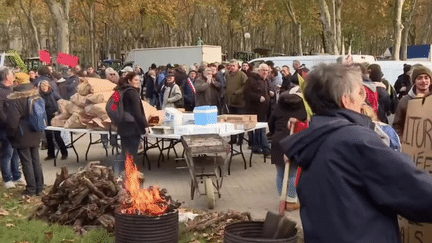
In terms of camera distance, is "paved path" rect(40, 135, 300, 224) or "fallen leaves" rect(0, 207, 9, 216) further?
"paved path" rect(40, 135, 300, 224)

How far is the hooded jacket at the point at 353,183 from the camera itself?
271 cm

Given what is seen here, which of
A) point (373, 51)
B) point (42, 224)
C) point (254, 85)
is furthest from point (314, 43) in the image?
point (42, 224)

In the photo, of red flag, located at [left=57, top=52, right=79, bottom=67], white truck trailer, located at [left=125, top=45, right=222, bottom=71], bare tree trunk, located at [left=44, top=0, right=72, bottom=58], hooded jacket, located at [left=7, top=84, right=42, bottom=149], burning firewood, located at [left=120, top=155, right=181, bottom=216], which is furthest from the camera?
white truck trailer, located at [left=125, top=45, right=222, bottom=71]

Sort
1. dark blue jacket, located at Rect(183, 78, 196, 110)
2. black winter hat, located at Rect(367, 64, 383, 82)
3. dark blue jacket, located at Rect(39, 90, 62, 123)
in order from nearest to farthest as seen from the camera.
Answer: black winter hat, located at Rect(367, 64, 383, 82), dark blue jacket, located at Rect(39, 90, 62, 123), dark blue jacket, located at Rect(183, 78, 196, 110)

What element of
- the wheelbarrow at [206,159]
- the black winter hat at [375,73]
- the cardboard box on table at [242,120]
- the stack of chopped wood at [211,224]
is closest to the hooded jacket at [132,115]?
the wheelbarrow at [206,159]

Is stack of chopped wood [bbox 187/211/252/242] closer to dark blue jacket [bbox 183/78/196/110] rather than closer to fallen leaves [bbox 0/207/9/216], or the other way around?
fallen leaves [bbox 0/207/9/216]

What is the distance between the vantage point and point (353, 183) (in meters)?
2.83

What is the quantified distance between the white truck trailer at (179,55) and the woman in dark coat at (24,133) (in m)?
24.4

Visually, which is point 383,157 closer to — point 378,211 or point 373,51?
point 378,211

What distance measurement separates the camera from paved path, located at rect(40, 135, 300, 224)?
9688 millimetres

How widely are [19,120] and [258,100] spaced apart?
18.3 feet

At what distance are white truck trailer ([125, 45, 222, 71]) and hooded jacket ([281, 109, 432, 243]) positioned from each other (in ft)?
104

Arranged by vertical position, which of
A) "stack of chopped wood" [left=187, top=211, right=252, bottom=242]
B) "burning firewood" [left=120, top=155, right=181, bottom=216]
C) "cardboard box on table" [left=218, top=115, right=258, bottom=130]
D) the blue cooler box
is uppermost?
the blue cooler box

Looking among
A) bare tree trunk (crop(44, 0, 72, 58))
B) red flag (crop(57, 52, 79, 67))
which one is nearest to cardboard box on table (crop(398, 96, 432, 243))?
red flag (crop(57, 52, 79, 67))
